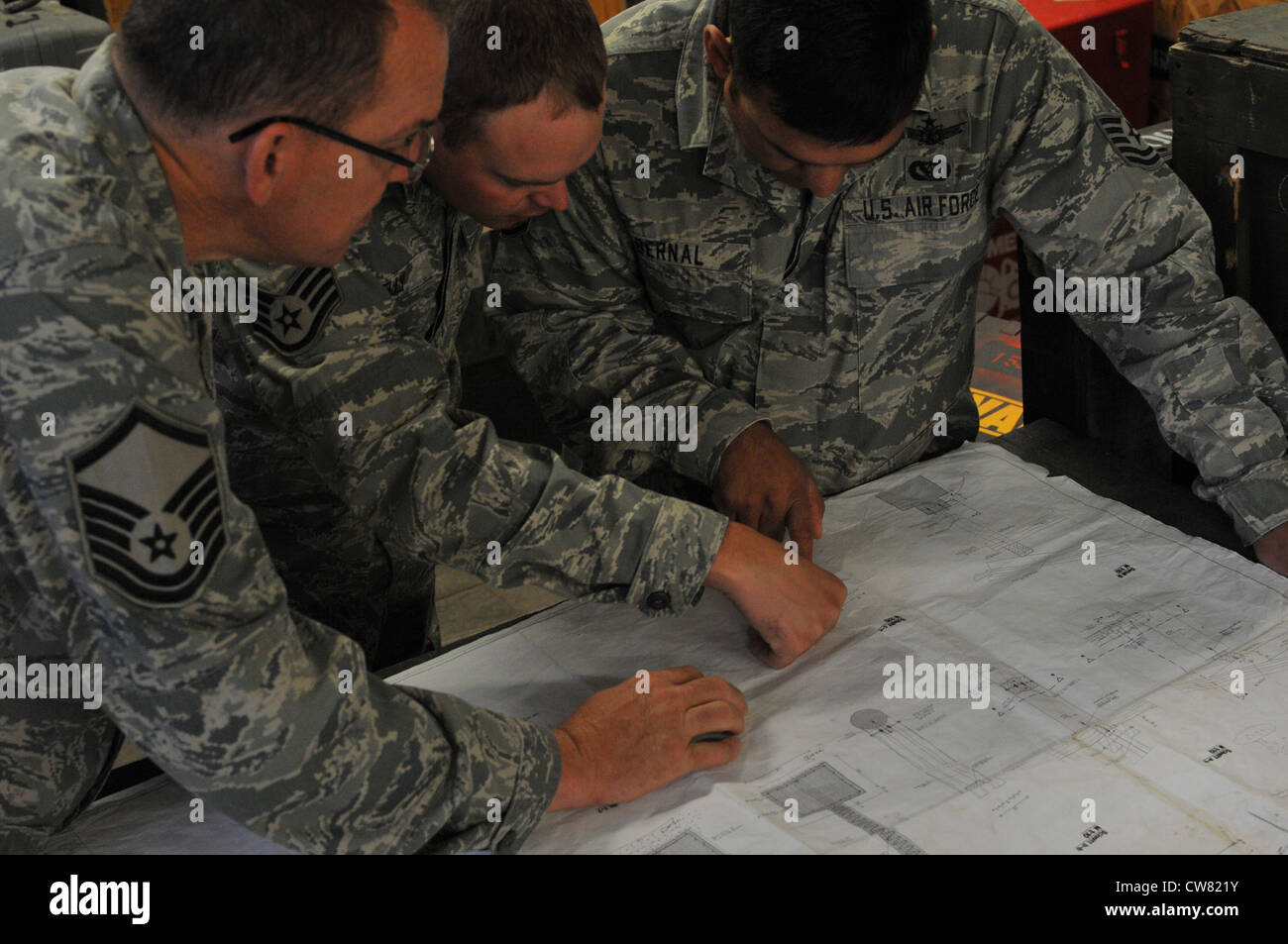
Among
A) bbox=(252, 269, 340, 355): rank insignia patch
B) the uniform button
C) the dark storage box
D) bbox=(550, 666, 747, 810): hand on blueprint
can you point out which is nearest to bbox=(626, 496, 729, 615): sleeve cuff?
the uniform button

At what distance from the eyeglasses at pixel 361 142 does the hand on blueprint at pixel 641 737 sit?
51 cm

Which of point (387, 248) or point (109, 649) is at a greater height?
point (387, 248)

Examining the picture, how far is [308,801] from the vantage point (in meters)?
0.99

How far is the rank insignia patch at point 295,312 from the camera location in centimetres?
131

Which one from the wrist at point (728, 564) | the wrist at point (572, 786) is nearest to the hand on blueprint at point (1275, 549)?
the wrist at point (728, 564)

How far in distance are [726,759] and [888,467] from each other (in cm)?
67

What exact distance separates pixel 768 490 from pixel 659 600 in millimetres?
246

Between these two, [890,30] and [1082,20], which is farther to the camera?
[1082,20]

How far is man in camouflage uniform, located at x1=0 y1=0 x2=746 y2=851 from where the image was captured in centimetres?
86

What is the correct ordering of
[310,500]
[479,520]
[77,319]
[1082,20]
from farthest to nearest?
[1082,20]
[310,500]
[479,520]
[77,319]

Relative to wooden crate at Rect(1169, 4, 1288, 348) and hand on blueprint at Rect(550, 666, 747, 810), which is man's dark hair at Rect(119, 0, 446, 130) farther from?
wooden crate at Rect(1169, 4, 1288, 348)

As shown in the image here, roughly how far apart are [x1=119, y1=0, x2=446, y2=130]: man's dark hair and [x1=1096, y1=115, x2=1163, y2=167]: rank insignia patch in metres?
0.94
